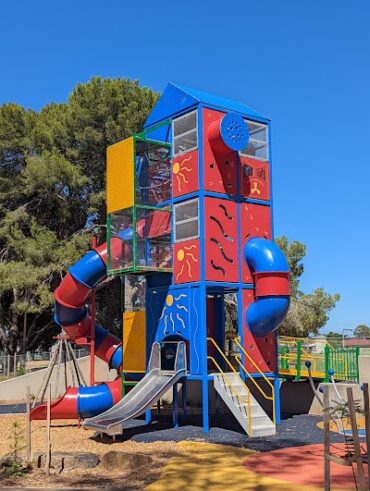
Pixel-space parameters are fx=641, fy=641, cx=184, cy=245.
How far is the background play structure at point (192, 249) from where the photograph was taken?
1485cm

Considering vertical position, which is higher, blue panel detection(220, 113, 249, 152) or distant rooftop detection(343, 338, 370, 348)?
blue panel detection(220, 113, 249, 152)

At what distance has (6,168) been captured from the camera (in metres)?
32.9

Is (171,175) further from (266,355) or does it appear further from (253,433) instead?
(253,433)

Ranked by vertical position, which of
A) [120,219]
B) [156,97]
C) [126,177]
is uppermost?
[156,97]

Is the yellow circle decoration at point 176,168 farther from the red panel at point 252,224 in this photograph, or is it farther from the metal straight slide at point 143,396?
the metal straight slide at point 143,396

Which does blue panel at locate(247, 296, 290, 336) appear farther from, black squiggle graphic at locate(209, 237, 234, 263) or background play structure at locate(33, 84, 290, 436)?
black squiggle graphic at locate(209, 237, 234, 263)

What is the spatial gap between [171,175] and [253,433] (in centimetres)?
660

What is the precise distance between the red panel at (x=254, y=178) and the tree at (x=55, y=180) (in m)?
15.3

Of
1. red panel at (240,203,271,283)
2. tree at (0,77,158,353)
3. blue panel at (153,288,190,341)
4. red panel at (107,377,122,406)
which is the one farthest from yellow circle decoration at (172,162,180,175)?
tree at (0,77,158,353)

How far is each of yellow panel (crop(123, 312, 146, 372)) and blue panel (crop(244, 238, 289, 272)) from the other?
3.50m

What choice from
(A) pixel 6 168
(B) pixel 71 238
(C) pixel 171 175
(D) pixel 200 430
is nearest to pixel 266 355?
(D) pixel 200 430

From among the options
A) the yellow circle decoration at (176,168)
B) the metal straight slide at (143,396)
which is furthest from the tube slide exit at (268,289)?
the yellow circle decoration at (176,168)

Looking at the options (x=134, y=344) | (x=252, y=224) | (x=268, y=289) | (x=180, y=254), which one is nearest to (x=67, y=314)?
(x=134, y=344)

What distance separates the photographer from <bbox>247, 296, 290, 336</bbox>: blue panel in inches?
581
